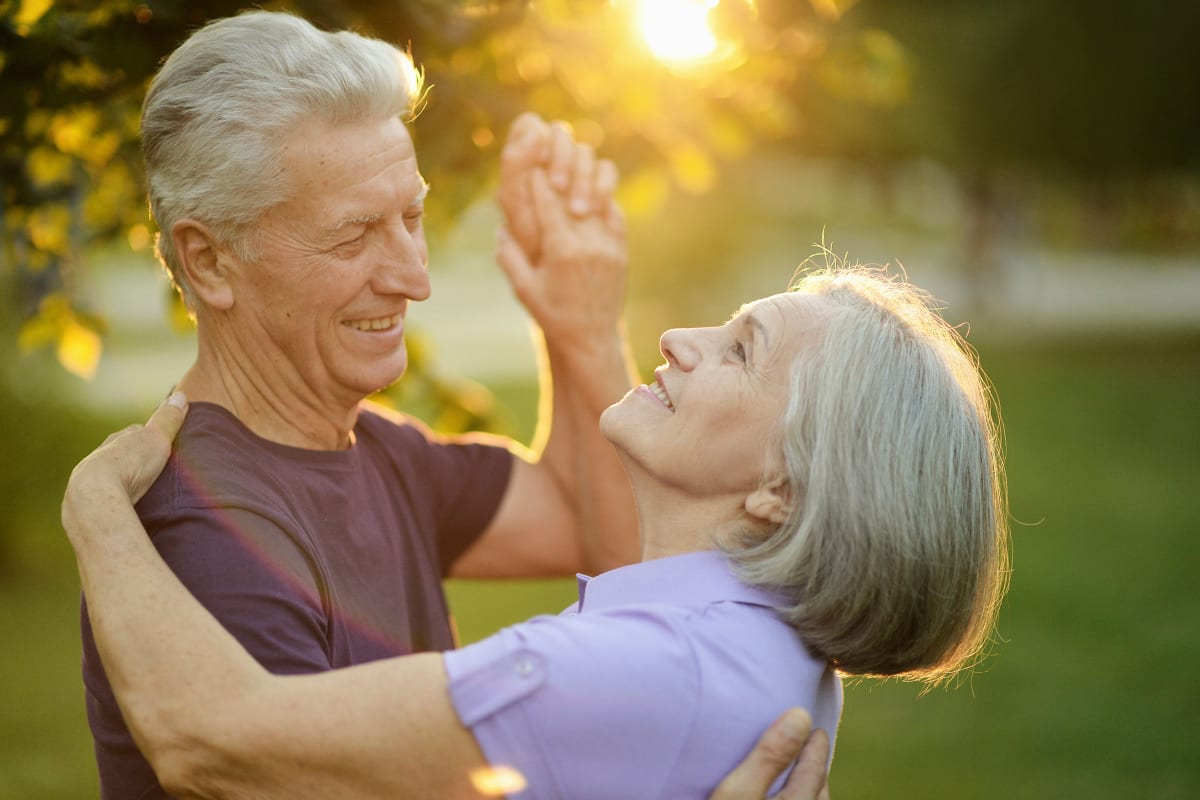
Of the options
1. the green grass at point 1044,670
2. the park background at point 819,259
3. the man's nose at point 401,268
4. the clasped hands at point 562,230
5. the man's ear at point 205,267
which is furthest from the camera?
the green grass at point 1044,670

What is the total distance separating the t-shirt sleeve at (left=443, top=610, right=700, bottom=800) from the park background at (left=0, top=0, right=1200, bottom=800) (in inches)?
47.8

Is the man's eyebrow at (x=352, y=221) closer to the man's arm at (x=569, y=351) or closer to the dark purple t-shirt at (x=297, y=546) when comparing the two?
the dark purple t-shirt at (x=297, y=546)

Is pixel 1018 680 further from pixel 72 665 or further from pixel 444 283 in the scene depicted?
pixel 444 283

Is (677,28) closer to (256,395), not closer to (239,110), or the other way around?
(239,110)

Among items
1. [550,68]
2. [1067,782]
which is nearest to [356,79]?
[550,68]

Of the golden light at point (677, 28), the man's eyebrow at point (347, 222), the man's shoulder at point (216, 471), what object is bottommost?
the man's shoulder at point (216, 471)

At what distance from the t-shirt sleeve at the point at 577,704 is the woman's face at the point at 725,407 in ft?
1.25

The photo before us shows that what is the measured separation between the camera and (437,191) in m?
3.48

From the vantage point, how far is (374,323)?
2.34 meters

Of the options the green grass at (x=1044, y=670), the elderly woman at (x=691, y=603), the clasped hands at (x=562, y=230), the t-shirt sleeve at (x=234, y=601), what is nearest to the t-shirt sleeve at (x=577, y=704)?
the elderly woman at (x=691, y=603)

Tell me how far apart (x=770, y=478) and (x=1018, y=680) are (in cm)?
678

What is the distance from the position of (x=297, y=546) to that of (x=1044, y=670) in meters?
7.19

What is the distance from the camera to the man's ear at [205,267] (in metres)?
2.18

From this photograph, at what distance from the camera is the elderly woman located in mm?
1694
